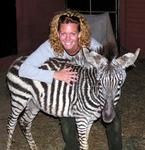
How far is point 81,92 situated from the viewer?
3828mm

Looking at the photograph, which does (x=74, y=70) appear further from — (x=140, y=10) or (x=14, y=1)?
(x=140, y=10)

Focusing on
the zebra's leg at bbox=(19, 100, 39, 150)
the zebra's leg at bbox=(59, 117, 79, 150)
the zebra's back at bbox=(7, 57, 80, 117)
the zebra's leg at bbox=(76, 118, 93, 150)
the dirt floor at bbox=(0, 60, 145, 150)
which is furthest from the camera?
the dirt floor at bbox=(0, 60, 145, 150)

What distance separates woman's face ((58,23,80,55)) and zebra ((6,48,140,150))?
220 millimetres

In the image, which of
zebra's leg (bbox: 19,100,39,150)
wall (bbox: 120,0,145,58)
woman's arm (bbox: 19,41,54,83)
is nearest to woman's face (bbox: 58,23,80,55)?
woman's arm (bbox: 19,41,54,83)

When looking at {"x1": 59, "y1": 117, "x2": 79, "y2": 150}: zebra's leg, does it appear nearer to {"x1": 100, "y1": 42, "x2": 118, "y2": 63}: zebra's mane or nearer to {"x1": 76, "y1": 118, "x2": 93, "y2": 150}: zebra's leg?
{"x1": 76, "y1": 118, "x2": 93, "y2": 150}: zebra's leg

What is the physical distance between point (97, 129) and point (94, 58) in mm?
1998

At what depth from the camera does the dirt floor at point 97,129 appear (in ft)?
15.8

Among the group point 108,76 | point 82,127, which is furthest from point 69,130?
point 108,76

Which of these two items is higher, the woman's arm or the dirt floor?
the woman's arm

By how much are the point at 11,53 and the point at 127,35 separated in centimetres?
277

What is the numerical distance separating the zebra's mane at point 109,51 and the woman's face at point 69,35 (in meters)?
0.26

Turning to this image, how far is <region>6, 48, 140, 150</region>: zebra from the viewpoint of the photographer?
3.47 m

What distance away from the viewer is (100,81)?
3.48m

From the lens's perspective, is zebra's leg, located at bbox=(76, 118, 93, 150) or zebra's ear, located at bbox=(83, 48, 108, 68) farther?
zebra's leg, located at bbox=(76, 118, 93, 150)
